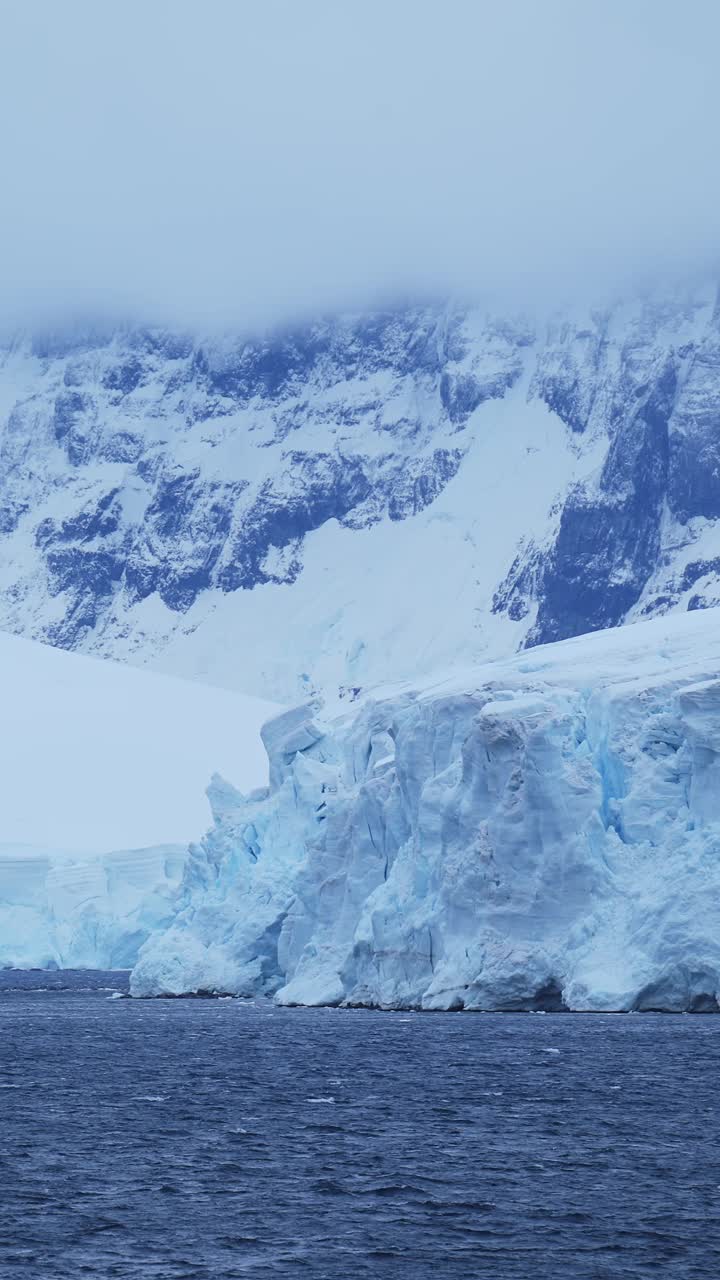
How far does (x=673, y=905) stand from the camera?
1742 inches

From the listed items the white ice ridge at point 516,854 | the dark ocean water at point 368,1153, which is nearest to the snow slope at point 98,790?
the white ice ridge at point 516,854

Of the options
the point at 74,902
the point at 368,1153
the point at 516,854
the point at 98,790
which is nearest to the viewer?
the point at 368,1153

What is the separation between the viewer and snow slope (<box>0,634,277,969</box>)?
264 feet

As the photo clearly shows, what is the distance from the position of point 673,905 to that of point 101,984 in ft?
122

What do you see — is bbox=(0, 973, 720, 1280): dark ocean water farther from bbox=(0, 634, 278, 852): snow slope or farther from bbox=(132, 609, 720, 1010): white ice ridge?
bbox=(0, 634, 278, 852): snow slope

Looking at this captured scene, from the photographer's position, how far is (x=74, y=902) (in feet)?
269

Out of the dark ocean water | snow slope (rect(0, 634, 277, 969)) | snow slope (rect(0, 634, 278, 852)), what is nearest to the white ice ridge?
the dark ocean water

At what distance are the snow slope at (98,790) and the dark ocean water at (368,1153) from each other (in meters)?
29.3

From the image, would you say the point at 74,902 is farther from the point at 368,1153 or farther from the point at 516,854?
the point at 368,1153

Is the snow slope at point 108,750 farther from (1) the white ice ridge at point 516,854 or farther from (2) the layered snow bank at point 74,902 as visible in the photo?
(1) the white ice ridge at point 516,854

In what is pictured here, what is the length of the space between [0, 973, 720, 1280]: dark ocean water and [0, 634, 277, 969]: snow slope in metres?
29.3

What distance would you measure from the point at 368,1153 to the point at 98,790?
75.0m

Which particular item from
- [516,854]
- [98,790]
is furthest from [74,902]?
[516,854]

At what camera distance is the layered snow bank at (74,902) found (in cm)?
7919
